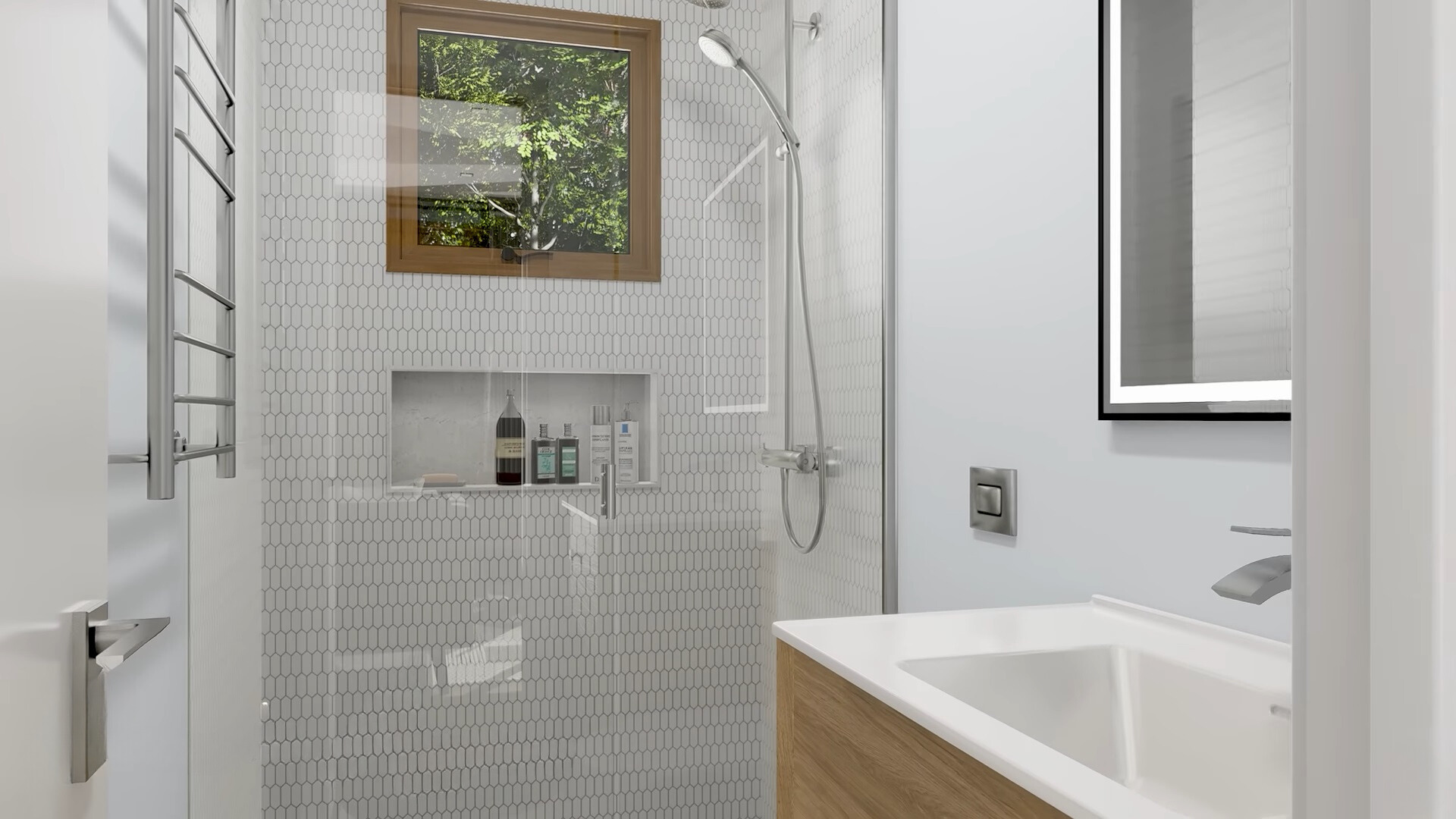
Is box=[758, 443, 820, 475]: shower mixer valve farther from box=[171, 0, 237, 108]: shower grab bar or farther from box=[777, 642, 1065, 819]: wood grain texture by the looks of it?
box=[171, 0, 237, 108]: shower grab bar

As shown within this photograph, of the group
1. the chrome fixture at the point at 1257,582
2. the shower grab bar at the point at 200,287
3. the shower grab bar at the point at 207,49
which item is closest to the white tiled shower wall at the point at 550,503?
the shower grab bar at the point at 207,49

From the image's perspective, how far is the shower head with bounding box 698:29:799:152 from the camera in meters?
1.88

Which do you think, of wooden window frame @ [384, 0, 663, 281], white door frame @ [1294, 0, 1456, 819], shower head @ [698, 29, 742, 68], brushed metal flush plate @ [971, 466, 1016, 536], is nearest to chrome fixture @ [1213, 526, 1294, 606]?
white door frame @ [1294, 0, 1456, 819]

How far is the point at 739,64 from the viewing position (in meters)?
1.91

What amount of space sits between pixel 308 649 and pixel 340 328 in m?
0.64

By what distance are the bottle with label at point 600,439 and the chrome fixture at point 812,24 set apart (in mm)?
947

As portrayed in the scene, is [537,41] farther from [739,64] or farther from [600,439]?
[600,439]

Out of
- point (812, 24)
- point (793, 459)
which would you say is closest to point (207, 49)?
point (812, 24)

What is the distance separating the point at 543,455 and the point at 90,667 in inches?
42.1

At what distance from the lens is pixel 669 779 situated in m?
1.90

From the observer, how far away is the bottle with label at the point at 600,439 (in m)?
1.84

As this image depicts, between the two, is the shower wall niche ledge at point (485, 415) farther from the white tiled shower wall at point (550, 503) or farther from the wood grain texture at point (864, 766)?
the wood grain texture at point (864, 766)

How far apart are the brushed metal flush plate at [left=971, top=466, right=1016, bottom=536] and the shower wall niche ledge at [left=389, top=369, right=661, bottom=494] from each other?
692mm

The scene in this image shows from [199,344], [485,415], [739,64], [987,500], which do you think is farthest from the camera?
[739,64]
